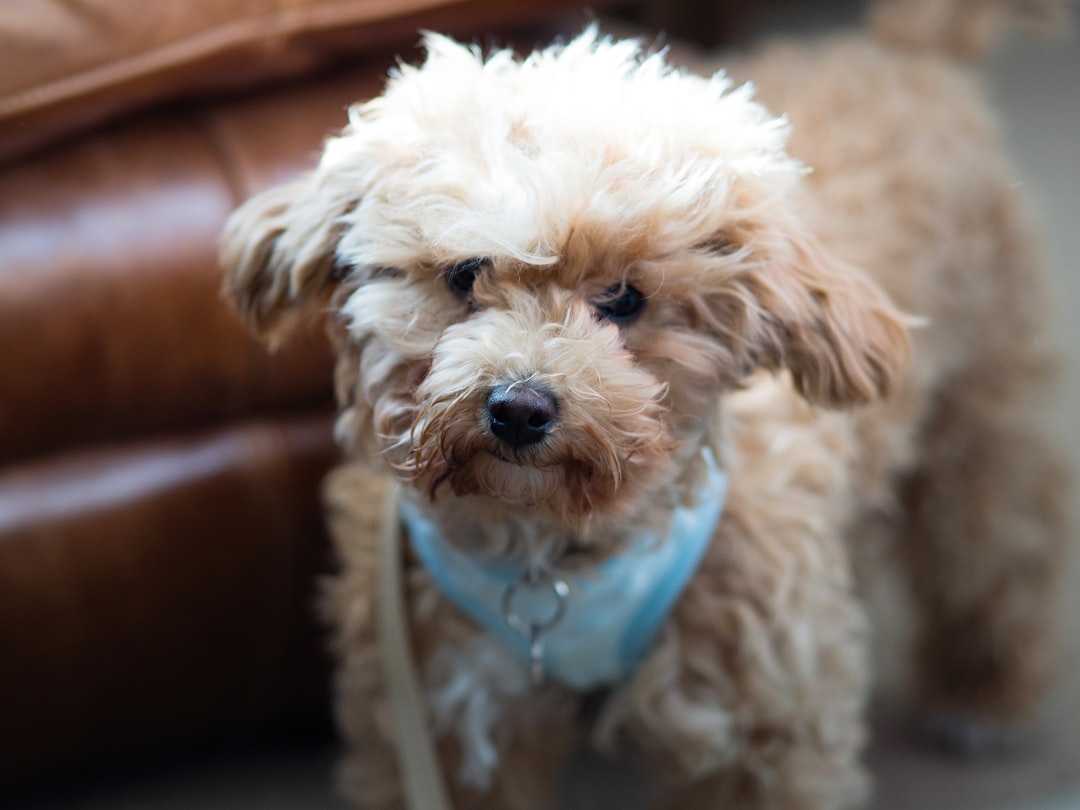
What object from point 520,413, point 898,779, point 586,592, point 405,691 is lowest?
point 898,779

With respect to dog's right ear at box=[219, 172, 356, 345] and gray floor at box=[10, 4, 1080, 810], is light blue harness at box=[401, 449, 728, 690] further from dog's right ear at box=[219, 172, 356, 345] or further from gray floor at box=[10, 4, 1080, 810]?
gray floor at box=[10, 4, 1080, 810]

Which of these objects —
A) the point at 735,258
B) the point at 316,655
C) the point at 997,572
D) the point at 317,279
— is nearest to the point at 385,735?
the point at 316,655

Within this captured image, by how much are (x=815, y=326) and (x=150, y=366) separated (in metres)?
0.66

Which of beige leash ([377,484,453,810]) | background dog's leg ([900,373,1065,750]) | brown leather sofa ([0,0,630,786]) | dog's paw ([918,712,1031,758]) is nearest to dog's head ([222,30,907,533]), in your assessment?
beige leash ([377,484,453,810])

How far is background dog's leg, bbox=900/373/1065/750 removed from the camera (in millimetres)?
1449

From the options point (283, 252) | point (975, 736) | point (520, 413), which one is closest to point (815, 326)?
point (520, 413)

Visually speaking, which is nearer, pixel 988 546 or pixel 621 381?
pixel 621 381

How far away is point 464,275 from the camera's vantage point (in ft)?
2.88

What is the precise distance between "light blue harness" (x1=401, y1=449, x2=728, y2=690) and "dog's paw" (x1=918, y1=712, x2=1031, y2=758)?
0.65 meters

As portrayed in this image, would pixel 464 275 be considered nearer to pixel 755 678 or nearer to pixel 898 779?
pixel 755 678

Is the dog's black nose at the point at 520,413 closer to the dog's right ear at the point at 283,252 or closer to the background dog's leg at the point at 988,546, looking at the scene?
the dog's right ear at the point at 283,252

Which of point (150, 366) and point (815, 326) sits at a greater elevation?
point (815, 326)

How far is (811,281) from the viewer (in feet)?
3.05

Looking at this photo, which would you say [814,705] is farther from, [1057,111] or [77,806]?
[1057,111]
